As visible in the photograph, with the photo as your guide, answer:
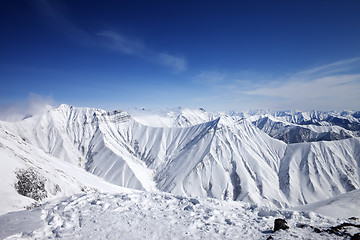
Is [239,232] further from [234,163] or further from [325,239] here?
[234,163]

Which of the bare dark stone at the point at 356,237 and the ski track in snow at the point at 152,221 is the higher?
the bare dark stone at the point at 356,237

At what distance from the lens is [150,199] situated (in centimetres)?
1722

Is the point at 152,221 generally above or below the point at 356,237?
below

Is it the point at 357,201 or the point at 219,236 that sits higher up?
the point at 219,236

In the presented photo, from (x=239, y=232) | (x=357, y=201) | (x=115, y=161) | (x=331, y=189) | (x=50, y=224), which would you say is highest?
(x=50, y=224)

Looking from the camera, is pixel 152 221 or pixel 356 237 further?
pixel 152 221

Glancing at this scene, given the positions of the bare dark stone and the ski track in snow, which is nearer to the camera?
the bare dark stone

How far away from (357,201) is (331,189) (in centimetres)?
19897

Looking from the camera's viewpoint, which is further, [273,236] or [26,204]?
[26,204]

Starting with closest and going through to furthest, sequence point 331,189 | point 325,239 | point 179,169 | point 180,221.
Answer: point 325,239 < point 180,221 < point 331,189 < point 179,169

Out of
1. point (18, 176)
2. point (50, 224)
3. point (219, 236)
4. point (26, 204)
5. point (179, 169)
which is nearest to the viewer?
point (219, 236)

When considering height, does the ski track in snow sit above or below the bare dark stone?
below

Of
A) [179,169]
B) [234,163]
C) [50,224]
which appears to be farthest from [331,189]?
[50,224]

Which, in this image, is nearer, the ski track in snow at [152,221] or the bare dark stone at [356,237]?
the bare dark stone at [356,237]
